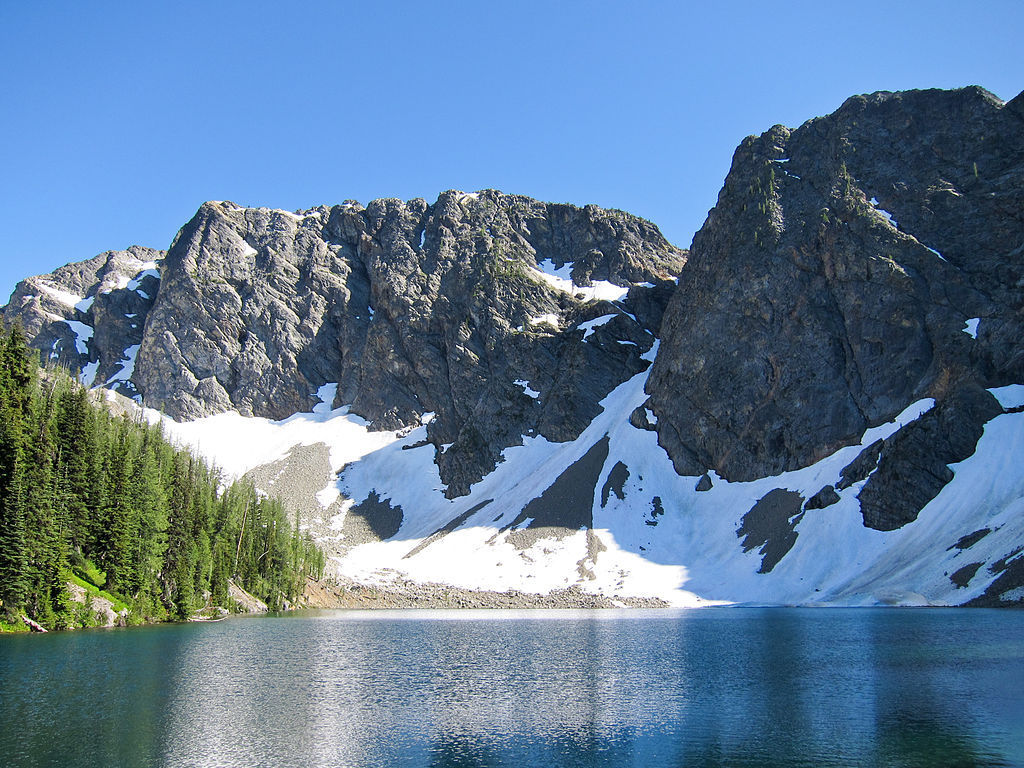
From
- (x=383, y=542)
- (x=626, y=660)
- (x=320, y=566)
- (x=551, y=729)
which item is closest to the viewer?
(x=551, y=729)

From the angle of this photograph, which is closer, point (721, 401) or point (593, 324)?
point (721, 401)

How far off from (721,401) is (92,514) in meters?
99.7

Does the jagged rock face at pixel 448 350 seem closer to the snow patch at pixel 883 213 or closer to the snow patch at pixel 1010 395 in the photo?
the snow patch at pixel 883 213

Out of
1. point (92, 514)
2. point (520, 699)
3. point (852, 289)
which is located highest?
point (852, 289)

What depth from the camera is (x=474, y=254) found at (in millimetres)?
198375

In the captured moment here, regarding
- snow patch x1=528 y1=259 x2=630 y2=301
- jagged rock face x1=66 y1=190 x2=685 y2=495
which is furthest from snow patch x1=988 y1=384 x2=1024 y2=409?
snow patch x1=528 y1=259 x2=630 y2=301

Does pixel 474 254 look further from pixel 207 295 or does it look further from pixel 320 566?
pixel 320 566

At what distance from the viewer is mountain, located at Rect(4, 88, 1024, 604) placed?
101 m

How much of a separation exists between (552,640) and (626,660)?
40.9ft

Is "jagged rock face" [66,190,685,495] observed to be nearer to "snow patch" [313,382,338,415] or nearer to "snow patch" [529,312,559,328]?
"snow patch" [529,312,559,328]

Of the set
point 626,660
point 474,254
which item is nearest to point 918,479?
point 626,660

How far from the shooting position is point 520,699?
3281cm

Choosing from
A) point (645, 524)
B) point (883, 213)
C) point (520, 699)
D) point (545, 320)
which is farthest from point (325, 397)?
point (520, 699)

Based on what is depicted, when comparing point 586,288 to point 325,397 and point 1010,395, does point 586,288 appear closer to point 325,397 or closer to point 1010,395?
point 325,397
